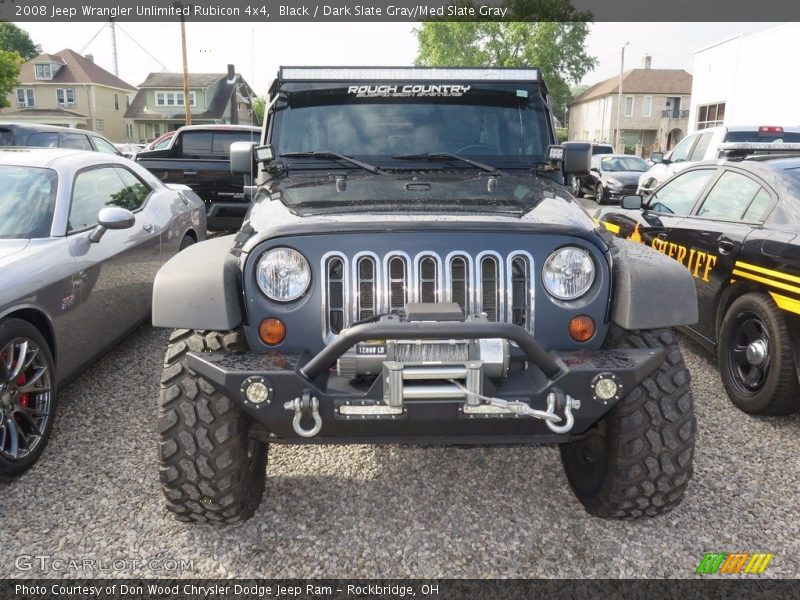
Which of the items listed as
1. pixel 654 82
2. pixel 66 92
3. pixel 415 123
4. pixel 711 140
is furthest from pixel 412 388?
pixel 654 82

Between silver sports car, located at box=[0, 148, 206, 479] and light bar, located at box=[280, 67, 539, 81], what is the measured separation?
1370mm

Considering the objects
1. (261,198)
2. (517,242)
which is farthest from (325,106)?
(517,242)

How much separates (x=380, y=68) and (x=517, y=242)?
1893mm

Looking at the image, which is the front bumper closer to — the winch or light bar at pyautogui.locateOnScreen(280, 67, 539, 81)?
the winch

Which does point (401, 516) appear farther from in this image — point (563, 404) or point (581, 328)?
point (581, 328)

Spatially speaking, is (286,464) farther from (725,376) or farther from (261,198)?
(725,376)

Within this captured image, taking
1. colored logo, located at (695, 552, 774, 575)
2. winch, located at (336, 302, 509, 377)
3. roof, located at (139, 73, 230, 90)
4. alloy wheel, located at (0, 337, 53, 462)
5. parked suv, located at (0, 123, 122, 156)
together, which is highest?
roof, located at (139, 73, 230, 90)

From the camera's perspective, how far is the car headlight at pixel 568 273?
2633 mm

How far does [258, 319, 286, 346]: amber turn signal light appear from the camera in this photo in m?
2.60

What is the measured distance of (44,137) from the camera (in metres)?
8.44

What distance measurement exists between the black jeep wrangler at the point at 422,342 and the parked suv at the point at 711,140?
8400 mm

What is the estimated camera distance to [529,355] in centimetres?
229

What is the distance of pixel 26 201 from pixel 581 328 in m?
3.35

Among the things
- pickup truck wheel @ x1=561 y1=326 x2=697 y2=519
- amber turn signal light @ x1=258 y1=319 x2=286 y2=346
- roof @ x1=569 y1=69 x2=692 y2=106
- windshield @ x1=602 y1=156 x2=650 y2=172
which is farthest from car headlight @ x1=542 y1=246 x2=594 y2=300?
roof @ x1=569 y1=69 x2=692 y2=106
